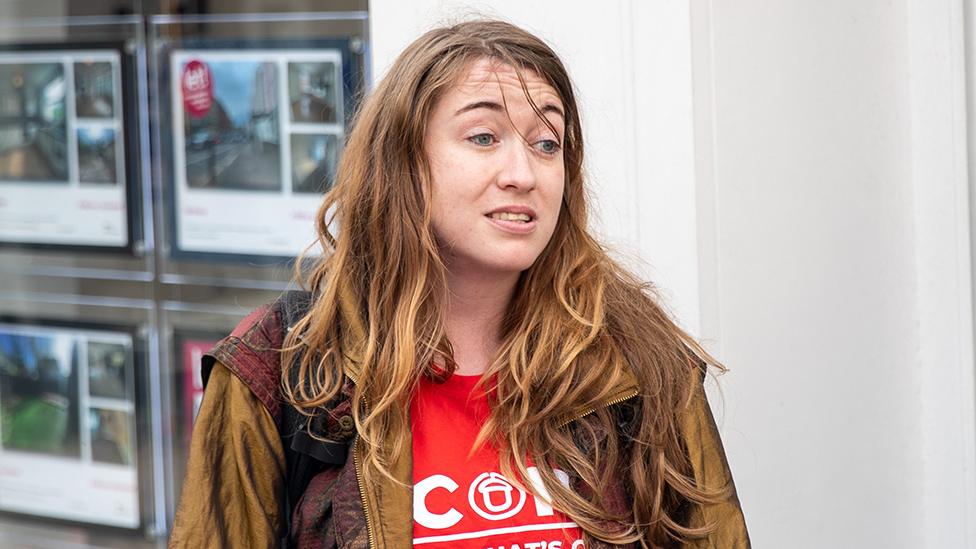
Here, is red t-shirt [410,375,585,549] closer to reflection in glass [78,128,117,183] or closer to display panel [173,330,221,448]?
display panel [173,330,221,448]

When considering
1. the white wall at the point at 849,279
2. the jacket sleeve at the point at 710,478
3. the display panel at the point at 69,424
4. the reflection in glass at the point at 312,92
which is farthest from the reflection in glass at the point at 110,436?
the jacket sleeve at the point at 710,478

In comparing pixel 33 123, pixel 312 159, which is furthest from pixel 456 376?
pixel 33 123

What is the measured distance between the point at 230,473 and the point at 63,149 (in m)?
2.46

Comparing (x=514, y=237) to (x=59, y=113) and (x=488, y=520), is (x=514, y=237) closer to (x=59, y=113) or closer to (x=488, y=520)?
(x=488, y=520)

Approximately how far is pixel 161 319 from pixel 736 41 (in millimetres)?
2134

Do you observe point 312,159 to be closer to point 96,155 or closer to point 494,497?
point 96,155

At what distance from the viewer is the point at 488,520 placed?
2.20m

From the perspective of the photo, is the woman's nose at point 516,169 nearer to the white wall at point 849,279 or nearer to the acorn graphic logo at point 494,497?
the acorn graphic logo at point 494,497

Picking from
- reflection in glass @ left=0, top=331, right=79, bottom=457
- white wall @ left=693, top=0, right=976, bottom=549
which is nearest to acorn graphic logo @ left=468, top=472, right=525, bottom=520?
white wall @ left=693, top=0, right=976, bottom=549

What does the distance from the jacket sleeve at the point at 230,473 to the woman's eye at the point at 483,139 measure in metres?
A: 0.59

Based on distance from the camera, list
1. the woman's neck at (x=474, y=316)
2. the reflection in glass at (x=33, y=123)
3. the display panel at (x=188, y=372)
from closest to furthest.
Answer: the woman's neck at (x=474, y=316) → the display panel at (x=188, y=372) → the reflection in glass at (x=33, y=123)

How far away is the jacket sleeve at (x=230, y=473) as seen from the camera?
221cm

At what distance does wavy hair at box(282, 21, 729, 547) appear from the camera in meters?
2.28

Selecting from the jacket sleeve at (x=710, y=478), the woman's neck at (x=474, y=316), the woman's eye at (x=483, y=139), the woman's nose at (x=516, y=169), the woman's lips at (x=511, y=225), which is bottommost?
the jacket sleeve at (x=710, y=478)
